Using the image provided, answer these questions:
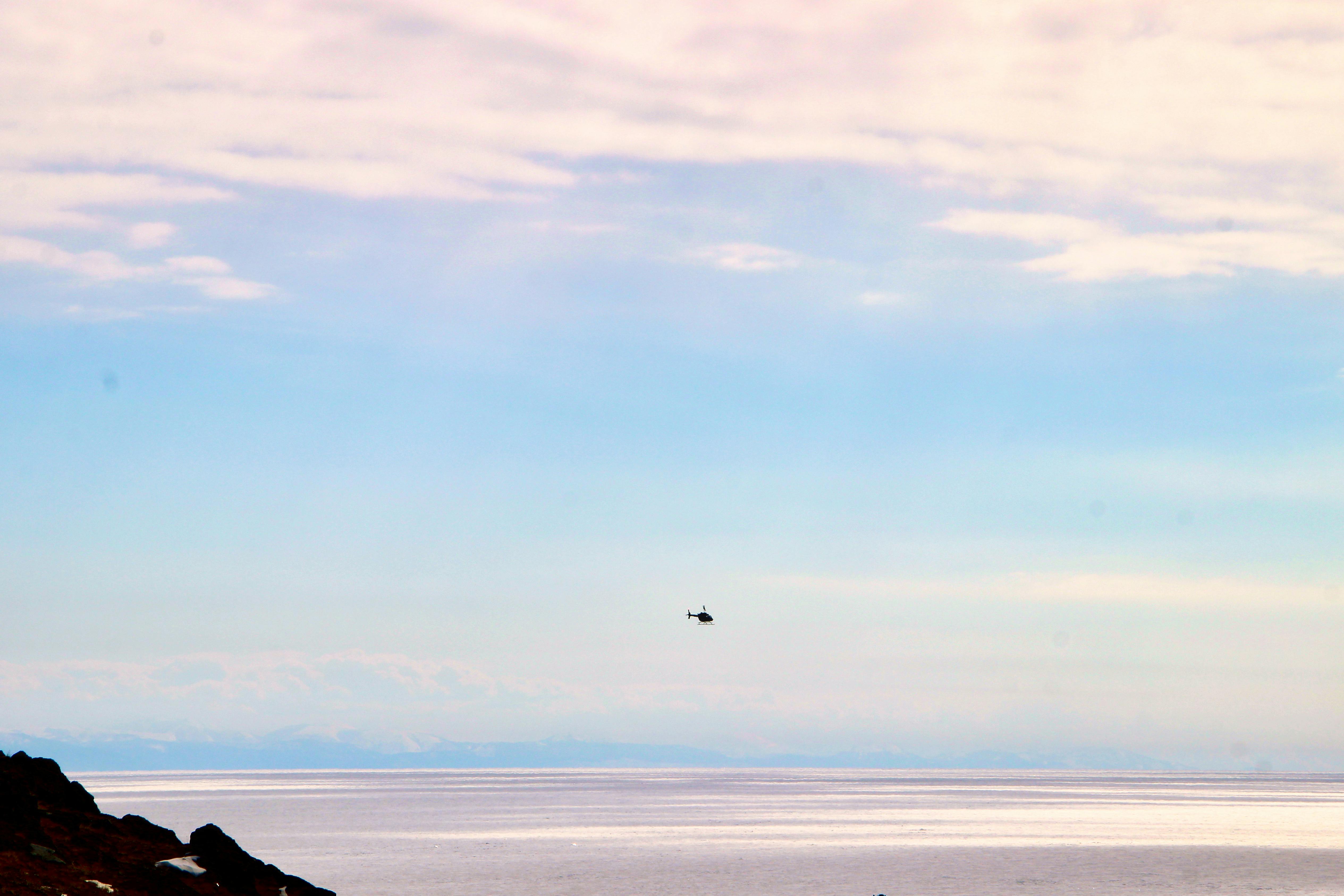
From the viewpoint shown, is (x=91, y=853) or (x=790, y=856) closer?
(x=91, y=853)

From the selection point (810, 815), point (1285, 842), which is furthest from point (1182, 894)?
point (810, 815)

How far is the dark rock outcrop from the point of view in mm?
29859

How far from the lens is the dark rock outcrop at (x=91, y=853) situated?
29.9 metres

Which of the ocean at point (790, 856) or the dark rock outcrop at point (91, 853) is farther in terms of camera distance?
the ocean at point (790, 856)

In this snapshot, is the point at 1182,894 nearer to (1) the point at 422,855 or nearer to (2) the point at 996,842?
(2) the point at 996,842

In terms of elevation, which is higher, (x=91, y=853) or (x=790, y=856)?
(x=91, y=853)

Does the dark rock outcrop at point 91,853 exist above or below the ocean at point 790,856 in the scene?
above

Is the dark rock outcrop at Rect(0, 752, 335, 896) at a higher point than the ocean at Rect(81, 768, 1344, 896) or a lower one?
higher

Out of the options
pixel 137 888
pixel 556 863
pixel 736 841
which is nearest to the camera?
pixel 137 888

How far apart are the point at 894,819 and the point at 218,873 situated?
16744 cm

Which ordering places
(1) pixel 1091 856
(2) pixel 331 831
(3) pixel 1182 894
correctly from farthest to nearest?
(2) pixel 331 831, (1) pixel 1091 856, (3) pixel 1182 894

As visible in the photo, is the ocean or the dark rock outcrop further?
the ocean

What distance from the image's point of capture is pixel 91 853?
1303 inches

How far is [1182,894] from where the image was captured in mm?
85000
